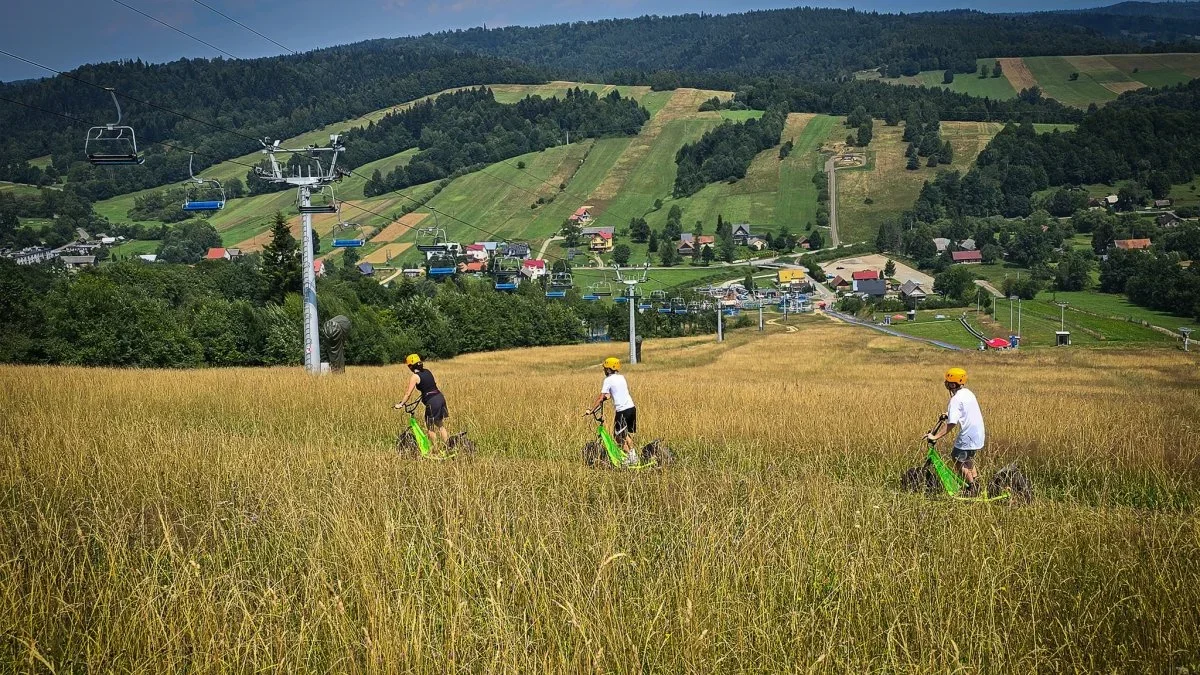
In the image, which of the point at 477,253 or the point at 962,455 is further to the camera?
the point at 477,253

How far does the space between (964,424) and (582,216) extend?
465 feet

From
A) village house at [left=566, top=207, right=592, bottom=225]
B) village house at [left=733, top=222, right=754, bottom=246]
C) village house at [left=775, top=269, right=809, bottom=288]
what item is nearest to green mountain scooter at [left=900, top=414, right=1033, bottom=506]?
village house at [left=775, top=269, right=809, bottom=288]

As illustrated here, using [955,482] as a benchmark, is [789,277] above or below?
above

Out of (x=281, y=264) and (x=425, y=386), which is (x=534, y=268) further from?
(x=425, y=386)

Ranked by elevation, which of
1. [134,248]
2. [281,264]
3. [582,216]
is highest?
[582,216]

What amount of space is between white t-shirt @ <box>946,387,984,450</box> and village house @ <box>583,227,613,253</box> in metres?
127

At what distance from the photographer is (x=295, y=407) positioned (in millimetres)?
18000

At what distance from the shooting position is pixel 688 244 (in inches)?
5615

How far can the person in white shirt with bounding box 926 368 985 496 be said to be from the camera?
1080 cm

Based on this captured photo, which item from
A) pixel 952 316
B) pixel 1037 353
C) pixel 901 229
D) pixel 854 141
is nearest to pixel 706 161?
pixel 854 141

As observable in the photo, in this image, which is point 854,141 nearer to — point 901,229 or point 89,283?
point 901,229

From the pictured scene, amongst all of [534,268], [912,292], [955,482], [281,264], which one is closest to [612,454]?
[955,482]

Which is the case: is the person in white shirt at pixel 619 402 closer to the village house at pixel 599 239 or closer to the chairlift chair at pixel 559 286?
the chairlift chair at pixel 559 286

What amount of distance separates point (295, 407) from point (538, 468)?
8714 millimetres
